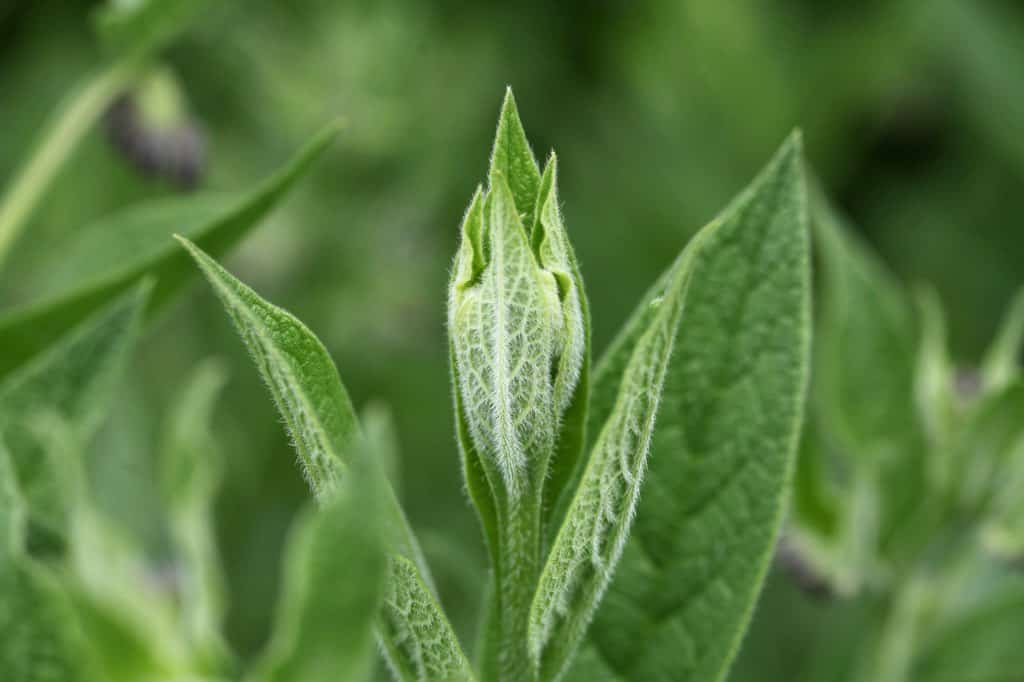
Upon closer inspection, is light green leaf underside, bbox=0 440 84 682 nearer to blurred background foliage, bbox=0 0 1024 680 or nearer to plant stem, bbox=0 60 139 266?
plant stem, bbox=0 60 139 266

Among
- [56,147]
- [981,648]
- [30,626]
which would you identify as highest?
[56,147]

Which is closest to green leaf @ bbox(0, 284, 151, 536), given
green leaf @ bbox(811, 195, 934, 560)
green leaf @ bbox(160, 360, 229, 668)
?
green leaf @ bbox(160, 360, 229, 668)

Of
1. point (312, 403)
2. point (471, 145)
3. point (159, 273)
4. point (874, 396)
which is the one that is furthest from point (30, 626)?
point (471, 145)

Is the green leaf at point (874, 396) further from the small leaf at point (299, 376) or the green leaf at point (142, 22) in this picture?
the small leaf at point (299, 376)

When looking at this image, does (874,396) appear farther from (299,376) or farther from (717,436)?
(299,376)

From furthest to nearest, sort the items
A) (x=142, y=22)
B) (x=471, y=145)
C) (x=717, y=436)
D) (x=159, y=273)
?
(x=471, y=145), (x=142, y=22), (x=159, y=273), (x=717, y=436)

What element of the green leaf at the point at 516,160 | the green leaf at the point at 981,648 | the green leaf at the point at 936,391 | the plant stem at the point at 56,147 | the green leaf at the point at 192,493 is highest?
the green leaf at the point at 516,160

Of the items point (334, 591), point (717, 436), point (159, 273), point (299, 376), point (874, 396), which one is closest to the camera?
point (334, 591)

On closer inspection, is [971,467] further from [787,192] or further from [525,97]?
[525,97]

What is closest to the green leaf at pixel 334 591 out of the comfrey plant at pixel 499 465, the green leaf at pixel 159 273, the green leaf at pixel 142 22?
the comfrey plant at pixel 499 465
